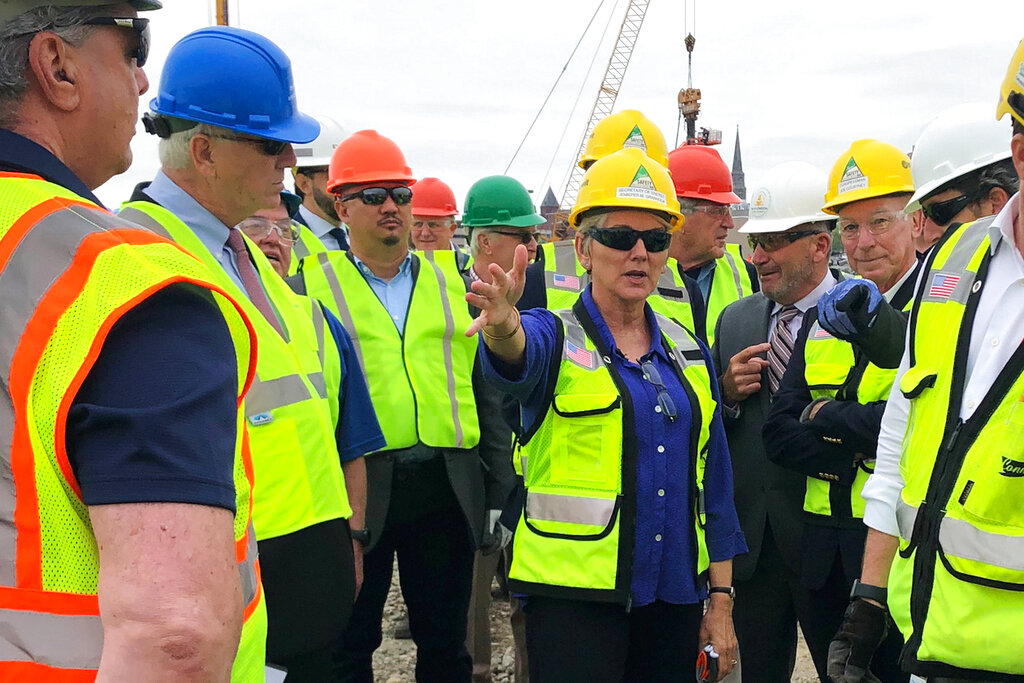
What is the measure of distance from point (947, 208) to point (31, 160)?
108 inches

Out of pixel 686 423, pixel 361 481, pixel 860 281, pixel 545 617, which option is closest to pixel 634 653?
pixel 545 617

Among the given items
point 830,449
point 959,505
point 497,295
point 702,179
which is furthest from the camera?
point 702,179

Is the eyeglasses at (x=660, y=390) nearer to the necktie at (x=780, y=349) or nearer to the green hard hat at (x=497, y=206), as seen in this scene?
the necktie at (x=780, y=349)

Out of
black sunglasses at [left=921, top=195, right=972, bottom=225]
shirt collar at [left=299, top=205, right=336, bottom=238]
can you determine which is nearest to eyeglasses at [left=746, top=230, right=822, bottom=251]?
black sunglasses at [left=921, top=195, right=972, bottom=225]

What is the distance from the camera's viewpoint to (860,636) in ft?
7.54

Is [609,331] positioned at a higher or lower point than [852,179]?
lower

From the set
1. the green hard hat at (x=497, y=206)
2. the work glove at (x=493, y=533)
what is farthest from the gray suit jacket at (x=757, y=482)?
the green hard hat at (x=497, y=206)

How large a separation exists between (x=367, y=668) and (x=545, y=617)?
141cm

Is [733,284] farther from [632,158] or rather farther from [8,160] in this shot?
[8,160]

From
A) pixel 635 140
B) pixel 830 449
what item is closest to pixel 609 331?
pixel 830 449

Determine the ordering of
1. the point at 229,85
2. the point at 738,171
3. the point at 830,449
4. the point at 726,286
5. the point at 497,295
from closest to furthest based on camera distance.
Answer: the point at 497,295 → the point at 229,85 → the point at 830,449 → the point at 726,286 → the point at 738,171

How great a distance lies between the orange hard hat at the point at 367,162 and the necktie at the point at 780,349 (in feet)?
6.13

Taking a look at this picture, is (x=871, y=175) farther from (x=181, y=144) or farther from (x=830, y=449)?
(x=181, y=144)

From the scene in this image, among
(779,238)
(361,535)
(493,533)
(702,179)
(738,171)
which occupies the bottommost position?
(493,533)
